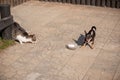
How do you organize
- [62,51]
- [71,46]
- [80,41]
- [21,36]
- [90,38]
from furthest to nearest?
[80,41], [21,36], [90,38], [71,46], [62,51]

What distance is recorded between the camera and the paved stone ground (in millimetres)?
6738

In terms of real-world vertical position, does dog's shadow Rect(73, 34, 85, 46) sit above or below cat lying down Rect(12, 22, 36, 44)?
below

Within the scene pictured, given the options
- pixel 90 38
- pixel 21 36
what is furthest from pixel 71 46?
pixel 21 36

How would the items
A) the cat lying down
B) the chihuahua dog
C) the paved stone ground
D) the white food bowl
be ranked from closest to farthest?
the paved stone ground → the white food bowl → the chihuahua dog → the cat lying down

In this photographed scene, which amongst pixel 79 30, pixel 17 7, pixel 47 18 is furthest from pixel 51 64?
pixel 17 7

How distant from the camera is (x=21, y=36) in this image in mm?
8477

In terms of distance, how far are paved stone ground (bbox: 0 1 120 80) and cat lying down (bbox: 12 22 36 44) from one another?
0.17 m

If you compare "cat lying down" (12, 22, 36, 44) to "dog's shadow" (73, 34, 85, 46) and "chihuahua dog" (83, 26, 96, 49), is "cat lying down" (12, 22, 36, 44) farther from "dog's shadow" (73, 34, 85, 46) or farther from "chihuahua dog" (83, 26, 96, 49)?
"chihuahua dog" (83, 26, 96, 49)

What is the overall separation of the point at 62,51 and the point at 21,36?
1.33 m

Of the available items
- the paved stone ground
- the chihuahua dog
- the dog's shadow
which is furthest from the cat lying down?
the chihuahua dog

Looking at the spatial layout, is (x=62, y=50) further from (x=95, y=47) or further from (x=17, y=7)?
(x=17, y=7)

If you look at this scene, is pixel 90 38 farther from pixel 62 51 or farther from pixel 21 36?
pixel 21 36

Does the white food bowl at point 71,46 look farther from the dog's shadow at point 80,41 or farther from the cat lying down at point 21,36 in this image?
the cat lying down at point 21,36

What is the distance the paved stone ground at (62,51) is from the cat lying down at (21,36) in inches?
6.7
